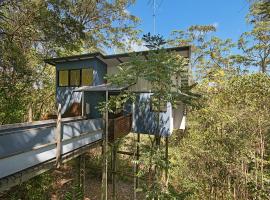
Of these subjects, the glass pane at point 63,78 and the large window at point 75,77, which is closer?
the large window at point 75,77

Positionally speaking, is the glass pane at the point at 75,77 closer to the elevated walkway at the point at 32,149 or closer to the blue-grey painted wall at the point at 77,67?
the blue-grey painted wall at the point at 77,67

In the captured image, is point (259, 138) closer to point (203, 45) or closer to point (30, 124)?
point (30, 124)

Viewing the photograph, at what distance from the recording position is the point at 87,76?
47.1ft

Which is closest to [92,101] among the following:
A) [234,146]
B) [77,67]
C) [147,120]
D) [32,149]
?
[77,67]

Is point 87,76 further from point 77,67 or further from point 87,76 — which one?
point 77,67

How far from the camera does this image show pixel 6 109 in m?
11.9

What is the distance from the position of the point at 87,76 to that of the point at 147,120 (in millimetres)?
5336

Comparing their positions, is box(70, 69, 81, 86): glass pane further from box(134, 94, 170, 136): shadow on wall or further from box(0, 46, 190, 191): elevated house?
box(134, 94, 170, 136): shadow on wall

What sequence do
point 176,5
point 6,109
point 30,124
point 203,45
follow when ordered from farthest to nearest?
point 203,45
point 6,109
point 30,124
point 176,5

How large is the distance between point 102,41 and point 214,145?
1456 cm

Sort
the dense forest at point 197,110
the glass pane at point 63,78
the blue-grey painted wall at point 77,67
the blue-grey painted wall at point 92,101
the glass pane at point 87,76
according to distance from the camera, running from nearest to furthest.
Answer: the dense forest at point 197,110 → the blue-grey painted wall at point 77,67 → the glass pane at point 87,76 → the blue-grey painted wall at point 92,101 → the glass pane at point 63,78

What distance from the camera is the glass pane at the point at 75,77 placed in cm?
1471

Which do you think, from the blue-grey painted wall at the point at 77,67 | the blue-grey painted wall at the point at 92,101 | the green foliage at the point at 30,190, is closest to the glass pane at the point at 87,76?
the blue-grey painted wall at the point at 77,67

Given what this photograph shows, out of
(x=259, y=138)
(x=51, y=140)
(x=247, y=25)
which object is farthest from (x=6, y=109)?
(x=247, y=25)
